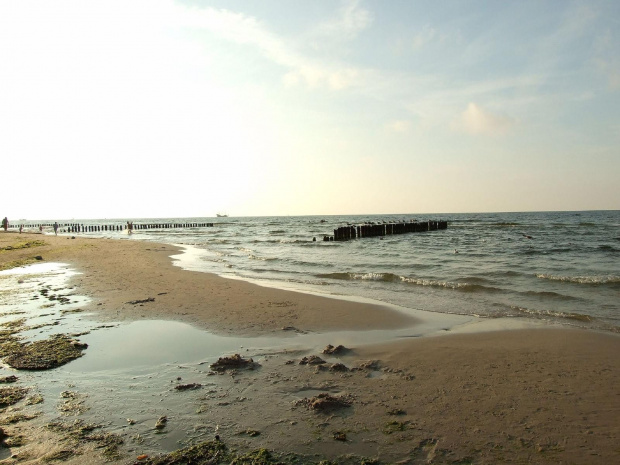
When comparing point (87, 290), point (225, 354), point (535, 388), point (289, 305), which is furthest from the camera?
point (87, 290)

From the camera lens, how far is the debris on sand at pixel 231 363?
6003 mm

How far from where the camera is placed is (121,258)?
22766mm

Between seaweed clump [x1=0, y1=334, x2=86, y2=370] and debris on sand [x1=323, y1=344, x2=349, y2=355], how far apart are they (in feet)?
13.5

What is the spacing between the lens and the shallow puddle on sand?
4258mm

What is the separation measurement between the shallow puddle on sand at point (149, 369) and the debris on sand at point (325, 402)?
0.26m

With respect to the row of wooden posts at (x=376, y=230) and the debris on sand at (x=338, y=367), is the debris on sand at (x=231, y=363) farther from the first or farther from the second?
the row of wooden posts at (x=376, y=230)

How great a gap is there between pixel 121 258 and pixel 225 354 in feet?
61.1

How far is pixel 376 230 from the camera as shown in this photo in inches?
1929

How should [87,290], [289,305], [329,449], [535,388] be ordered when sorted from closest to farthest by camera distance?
[329,449] → [535,388] → [289,305] → [87,290]

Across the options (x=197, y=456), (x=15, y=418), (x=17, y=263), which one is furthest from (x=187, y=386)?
(x=17, y=263)

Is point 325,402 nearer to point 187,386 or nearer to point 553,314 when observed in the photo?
point 187,386

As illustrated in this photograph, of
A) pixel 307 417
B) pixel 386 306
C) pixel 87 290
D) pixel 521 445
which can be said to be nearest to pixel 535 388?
pixel 521 445

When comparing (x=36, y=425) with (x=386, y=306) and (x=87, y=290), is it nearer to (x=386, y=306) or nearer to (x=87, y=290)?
(x=386, y=306)

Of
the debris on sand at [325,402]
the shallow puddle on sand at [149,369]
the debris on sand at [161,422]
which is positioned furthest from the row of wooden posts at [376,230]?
the debris on sand at [161,422]
